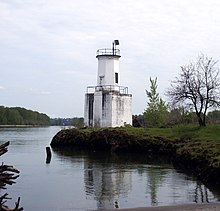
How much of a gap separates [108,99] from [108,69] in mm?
4912

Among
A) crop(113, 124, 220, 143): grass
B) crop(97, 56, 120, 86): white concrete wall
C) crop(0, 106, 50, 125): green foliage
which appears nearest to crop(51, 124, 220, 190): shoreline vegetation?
crop(113, 124, 220, 143): grass

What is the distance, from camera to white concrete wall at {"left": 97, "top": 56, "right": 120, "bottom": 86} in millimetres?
62594

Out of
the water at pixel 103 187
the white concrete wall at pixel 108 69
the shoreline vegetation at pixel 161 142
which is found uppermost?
the white concrete wall at pixel 108 69

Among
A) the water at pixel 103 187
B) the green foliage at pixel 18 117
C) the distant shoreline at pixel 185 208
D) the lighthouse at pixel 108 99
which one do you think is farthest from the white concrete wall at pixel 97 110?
the green foliage at pixel 18 117

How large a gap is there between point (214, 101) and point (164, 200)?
104 ft

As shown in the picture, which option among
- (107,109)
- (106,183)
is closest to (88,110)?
(107,109)

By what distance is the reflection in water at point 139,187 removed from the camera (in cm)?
1955

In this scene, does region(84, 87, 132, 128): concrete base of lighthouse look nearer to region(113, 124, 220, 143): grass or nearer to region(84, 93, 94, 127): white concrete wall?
region(84, 93, 94, 127): white concrete wall

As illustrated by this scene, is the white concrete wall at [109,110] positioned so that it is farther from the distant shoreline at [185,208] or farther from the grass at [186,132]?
the distant shoreline at [185,208]

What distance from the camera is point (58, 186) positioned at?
24.1 metres

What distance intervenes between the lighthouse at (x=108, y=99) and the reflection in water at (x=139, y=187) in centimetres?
2712

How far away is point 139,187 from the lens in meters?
23.4

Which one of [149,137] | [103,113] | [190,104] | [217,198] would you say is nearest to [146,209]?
[217,198]

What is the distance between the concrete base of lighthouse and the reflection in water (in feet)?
88.5
